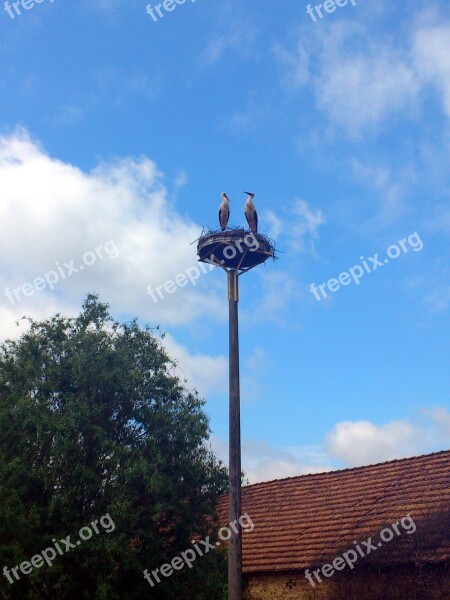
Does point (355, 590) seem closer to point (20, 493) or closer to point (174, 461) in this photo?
point (174, 461)

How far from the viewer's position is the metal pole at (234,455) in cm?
1002

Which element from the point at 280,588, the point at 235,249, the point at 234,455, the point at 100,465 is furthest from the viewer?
the point at 280,588
